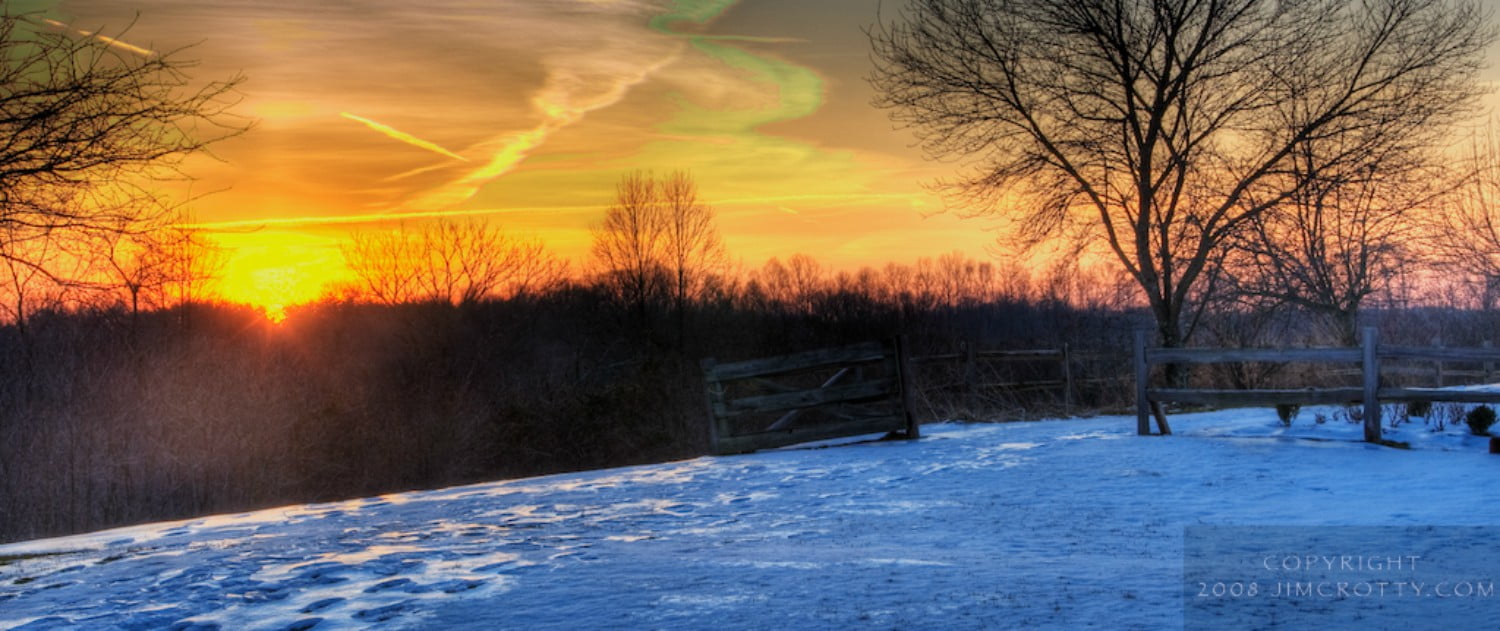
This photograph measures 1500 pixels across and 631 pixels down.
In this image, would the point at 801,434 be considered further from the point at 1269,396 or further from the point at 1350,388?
the point at 1350,388

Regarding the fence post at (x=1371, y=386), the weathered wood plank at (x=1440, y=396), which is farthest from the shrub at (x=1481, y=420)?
the fence post at (x=1371, y=386)

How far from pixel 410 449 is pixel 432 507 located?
55.9ft

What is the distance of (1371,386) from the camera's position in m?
12.3

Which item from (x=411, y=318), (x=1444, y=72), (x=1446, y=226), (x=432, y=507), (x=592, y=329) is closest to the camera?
(x=432, y=507)

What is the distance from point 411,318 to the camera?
124ft

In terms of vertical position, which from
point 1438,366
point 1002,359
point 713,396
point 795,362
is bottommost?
point 1438,366

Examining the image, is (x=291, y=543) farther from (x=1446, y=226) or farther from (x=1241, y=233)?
(x=1446, y=226)

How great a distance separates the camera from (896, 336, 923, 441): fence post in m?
15.1

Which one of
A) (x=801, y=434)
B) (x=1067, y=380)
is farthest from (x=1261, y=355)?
(x=1067, y=380)

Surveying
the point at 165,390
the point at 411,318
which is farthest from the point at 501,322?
the point at 165,390

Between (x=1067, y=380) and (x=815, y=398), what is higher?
(x=815, y=398)

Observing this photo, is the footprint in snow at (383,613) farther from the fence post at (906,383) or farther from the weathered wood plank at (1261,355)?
the weathered wood plank at (1261,355)

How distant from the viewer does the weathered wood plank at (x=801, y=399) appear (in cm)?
1461

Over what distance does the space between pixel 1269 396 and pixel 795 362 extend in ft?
20.2
